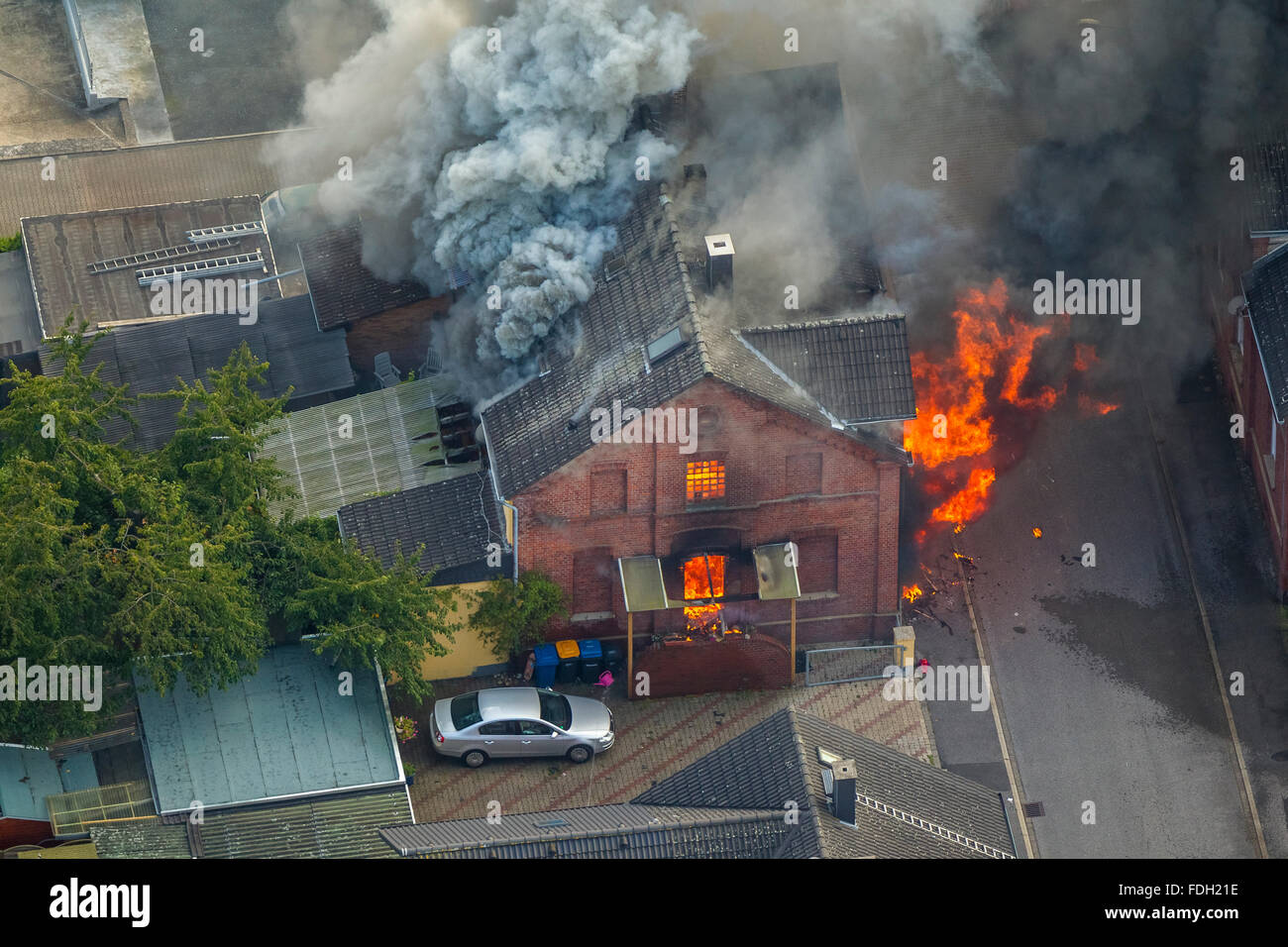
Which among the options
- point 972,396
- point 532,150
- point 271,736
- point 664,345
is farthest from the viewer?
point 972,396

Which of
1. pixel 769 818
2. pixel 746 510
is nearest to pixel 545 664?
pixel 746 510

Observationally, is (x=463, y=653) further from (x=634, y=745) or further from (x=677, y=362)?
(x=677, y=362)

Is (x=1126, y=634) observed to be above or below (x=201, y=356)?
below

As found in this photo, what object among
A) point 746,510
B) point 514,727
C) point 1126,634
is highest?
point 746,510

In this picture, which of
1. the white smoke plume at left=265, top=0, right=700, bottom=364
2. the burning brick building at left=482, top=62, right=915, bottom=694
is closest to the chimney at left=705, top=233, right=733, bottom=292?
the burning brick building at left=482, top=62, right=915, bottom=694

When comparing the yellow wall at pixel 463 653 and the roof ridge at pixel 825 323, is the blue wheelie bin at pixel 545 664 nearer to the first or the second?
the yellow wall at pixel 463 653

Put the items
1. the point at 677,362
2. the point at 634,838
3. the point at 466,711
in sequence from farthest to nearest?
1. the point at 466,711
2. the point at 677,362
3. the point at 634,838

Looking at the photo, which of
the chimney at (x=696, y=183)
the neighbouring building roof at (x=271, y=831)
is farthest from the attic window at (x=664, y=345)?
the neighbouring building roof at (x=271, y=831)

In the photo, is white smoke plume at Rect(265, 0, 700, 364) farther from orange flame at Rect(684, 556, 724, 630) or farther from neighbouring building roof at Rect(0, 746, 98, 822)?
neighbouring building roof at Rect(0, 746, 98, 822)
